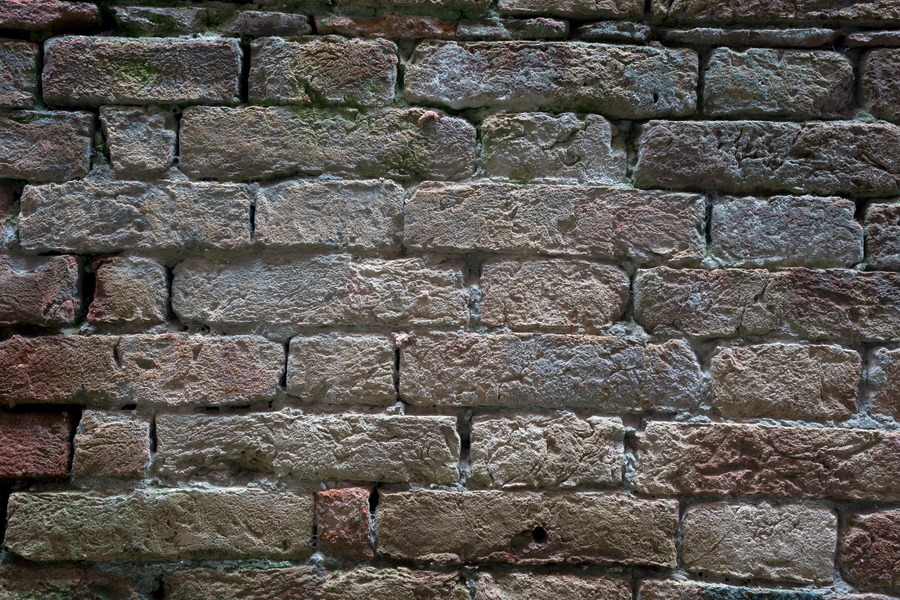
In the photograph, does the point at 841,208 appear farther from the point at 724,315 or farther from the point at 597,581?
the point at 597,581

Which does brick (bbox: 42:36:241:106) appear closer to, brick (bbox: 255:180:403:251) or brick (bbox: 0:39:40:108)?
brick (bbox: 0:39:40:108)

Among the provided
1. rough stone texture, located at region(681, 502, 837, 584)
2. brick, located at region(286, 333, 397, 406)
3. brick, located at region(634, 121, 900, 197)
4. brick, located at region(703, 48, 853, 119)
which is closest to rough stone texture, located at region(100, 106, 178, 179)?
brick, located at region(286, 333, 397, 406)

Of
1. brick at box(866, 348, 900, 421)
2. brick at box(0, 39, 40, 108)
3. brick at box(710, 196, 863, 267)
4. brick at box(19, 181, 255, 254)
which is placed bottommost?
brick at box(866, 348, 900, 421)

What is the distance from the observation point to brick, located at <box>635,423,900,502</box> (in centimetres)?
146

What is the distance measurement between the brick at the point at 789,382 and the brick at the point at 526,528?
0.32 metres

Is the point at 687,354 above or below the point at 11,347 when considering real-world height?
above

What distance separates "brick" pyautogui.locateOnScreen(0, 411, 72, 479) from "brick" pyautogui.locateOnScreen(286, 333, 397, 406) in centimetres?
57

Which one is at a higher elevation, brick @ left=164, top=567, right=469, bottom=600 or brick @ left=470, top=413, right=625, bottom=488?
brick @ left=470, top=413, right=625, bottom=488

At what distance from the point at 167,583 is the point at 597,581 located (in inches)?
41.3

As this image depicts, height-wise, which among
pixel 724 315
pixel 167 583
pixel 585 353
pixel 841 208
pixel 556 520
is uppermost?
pixel 841 208

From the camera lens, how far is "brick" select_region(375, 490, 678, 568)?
1.47m

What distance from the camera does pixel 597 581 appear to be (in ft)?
4.83

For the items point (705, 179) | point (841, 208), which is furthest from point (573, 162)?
point (841, 208)

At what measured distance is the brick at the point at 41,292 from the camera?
59.5 inches
